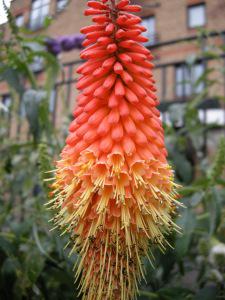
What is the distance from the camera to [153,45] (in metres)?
3.62

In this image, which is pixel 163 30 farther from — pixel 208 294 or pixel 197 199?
pixel 208 294

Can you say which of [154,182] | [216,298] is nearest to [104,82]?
[154,182]

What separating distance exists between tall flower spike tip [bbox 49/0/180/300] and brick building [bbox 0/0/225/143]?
1.29ft

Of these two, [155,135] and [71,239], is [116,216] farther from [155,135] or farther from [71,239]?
[155,135]

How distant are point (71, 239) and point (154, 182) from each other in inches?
12.1

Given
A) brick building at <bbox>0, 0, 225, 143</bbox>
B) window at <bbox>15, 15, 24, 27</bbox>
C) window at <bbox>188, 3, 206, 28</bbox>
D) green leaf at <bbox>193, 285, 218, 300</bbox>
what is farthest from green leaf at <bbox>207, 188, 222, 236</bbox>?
window at <bbox>188, 3, 206, 28</bbox>

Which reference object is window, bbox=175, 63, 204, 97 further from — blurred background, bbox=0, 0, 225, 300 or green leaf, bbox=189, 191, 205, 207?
green leaf, bbox=189, 191, 205, 207

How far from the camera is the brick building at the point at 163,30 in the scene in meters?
2.02

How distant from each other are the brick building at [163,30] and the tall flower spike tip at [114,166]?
15.5 inches

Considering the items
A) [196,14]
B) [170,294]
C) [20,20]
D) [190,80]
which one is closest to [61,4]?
[20,20]

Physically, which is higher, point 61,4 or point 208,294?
point 61,4

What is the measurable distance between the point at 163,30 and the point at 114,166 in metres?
5.14

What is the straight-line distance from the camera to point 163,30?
226 inches

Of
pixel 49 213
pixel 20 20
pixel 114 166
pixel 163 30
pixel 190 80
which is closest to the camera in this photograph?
pixel 114 166
